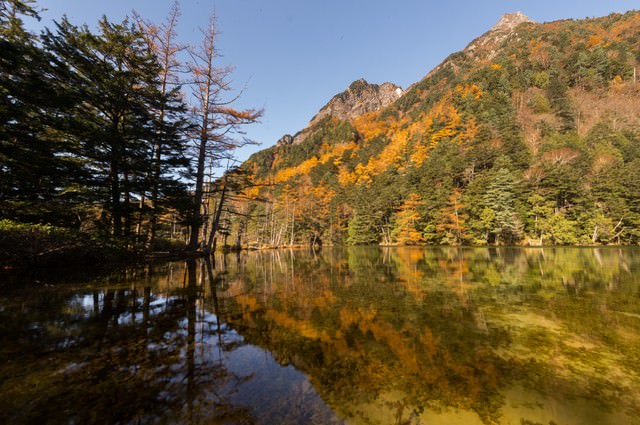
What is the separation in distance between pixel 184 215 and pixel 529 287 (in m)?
14.8

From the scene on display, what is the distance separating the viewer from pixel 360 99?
113188 millimetres

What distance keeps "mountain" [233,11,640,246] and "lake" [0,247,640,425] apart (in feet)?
31.3

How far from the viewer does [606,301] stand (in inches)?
195

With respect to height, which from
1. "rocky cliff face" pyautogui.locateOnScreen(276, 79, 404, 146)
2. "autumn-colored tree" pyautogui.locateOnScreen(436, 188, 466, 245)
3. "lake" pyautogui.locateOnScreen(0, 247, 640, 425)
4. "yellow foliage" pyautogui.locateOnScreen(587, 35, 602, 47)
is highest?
"rocky cliff face" pyautogui.locateOnScreen(276, 79, 404, 146)

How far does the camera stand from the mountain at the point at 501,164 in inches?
1008

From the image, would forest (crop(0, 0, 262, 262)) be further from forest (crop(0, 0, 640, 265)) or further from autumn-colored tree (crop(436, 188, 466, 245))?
autumn-colored tree (crop(436, 188, 466, 245))

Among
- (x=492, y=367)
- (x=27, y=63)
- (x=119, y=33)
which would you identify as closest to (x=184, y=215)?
(x=27, y=63)

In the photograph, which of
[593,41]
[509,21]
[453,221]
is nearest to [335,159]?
[453,221]

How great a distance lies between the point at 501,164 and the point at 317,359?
33868mm

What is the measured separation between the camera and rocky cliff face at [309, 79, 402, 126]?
110875 mm

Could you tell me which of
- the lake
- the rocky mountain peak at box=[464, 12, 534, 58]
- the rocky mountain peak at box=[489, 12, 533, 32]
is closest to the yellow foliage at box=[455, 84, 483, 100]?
the rocky mountain peak at box=[464, 12, 534, 58]

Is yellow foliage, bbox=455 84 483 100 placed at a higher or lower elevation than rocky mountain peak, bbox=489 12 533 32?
lower

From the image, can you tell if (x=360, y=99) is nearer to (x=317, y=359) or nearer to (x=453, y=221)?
(x=453, y=221)

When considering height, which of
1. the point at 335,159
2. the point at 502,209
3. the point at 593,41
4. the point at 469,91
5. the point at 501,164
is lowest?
the point at 502,209
